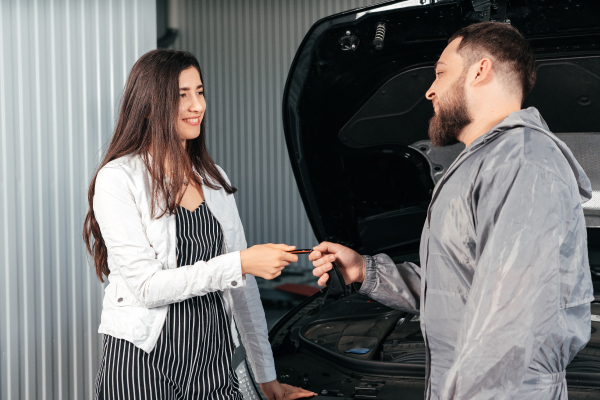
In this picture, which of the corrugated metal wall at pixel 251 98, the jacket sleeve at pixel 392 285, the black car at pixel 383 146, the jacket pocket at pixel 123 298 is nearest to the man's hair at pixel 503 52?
the black car at pixel 383 146

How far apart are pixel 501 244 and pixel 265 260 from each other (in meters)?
0.57

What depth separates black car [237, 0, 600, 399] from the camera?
1.49 meters

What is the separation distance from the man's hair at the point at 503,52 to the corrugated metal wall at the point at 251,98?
10.4 feet

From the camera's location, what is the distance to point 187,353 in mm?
1291

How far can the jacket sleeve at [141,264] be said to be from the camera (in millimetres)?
1211

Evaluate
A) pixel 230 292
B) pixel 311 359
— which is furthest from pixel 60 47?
pixel 311 359

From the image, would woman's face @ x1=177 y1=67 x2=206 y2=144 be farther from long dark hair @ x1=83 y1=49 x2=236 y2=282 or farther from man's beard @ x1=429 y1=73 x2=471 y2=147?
man's beard @ x1=429 y1=73 x2=471 y2=147

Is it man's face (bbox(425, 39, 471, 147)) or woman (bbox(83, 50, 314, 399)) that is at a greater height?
man's face (bbox(425, 39, 471, 147))

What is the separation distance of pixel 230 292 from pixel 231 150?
300 centimetres

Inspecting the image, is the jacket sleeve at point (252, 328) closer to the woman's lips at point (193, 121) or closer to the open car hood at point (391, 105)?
the woman's lips at point (193, 121)

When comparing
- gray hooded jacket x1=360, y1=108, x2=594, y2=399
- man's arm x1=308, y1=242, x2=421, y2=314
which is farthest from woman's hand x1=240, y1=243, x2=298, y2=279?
gray hooded jacket x1=360, y1=108, x2=594, y2=399

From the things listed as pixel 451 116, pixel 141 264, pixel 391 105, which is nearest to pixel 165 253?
pixel 141 264

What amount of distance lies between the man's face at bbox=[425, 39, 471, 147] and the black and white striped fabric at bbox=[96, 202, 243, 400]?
2.10 ft

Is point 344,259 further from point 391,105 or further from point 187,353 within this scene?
point 391,105
